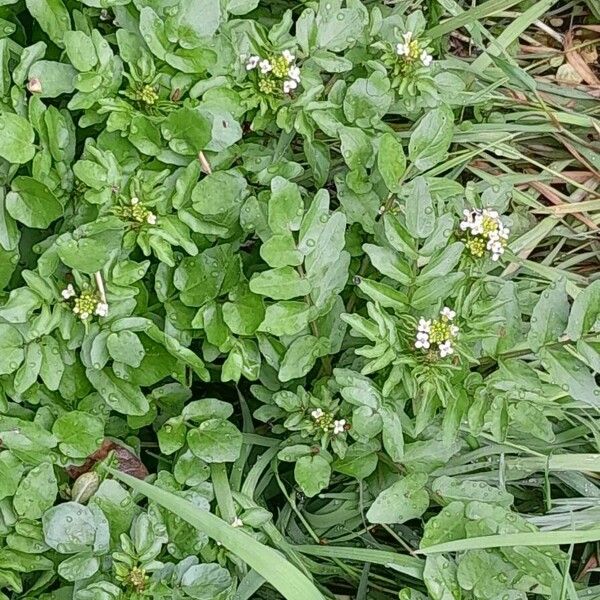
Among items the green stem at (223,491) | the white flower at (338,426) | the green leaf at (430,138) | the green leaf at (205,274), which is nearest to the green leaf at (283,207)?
the green leaf at (205,274)

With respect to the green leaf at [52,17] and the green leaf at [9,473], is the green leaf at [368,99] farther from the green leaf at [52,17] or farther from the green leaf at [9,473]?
the green leaf at [9,473]

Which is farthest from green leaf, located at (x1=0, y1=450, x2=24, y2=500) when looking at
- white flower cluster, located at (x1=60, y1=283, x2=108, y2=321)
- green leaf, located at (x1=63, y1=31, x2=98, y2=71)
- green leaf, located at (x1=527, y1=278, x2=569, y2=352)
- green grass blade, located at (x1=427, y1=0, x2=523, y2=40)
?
green grass blade, located at (x1=427, y1=0, x2=523, y2=40)

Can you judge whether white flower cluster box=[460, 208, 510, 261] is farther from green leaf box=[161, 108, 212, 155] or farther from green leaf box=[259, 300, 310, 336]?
green leaf box=[161, 108, 212, 155]

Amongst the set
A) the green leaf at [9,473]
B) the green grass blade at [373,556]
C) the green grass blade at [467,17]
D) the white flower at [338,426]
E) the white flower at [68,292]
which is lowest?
the green grass blade at [373,556]

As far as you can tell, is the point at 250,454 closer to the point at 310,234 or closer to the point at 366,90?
the point at 310,234

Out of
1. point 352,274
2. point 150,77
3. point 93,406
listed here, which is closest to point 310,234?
point 352,274
